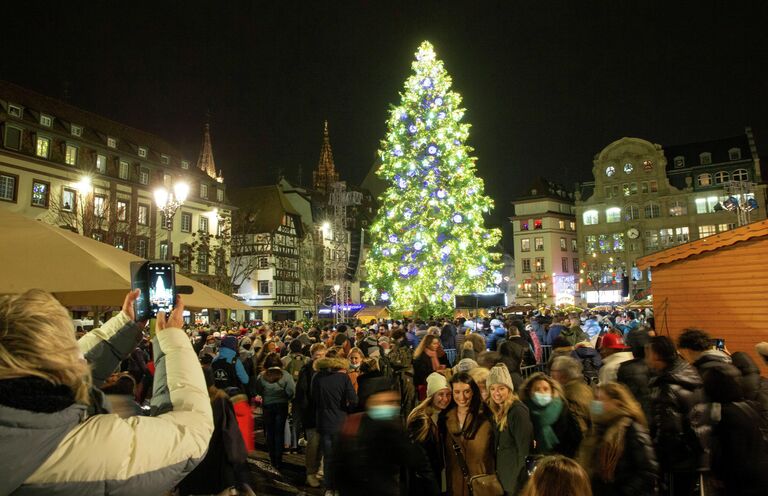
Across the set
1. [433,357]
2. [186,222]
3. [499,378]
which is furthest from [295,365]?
[186,222]

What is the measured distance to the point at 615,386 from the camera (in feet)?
15.1

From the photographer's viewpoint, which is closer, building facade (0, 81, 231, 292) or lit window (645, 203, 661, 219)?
building facade (0, 81, 231, 292)

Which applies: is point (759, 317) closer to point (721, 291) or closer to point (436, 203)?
point (721, 291)

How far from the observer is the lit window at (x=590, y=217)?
243 ft

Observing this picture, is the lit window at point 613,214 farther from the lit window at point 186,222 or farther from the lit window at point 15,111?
the lit window at point 15,111

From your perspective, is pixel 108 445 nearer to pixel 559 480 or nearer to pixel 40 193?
pixel 559 480

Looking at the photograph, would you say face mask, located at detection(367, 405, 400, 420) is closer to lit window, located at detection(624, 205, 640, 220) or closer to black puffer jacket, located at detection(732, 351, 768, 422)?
black puffer jacket, located at detection(732, 351, 768, 422)

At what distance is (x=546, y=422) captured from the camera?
5805 mm

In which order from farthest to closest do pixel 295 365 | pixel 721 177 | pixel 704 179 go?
pixel 704 179 → pixel 721 177 → pixel 295 365

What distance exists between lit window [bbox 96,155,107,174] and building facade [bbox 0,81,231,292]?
0.26 feet

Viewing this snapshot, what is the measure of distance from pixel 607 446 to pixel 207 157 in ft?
322

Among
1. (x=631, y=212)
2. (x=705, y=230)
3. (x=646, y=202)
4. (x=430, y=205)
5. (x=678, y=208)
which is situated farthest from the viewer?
(x=631, y=212)

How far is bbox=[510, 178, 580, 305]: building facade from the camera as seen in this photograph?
78.0m

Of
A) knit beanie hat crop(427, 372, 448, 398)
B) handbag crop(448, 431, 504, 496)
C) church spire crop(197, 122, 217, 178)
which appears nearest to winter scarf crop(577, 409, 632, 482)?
handbag crop(448, 431, 504, 496)
